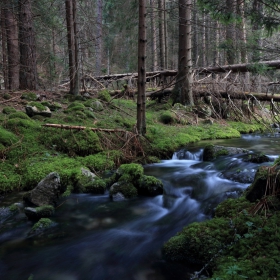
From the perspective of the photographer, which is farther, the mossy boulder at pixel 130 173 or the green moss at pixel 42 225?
the mossy boulder at pixel 130 173

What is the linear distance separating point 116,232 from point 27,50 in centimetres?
982

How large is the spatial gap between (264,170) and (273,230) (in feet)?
3.47

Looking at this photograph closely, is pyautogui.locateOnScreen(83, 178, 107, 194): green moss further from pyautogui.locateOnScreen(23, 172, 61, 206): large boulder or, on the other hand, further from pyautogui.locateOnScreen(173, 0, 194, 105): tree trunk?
pyautogui.locateOnScreen(173, 0, 194, 105): tree trunk

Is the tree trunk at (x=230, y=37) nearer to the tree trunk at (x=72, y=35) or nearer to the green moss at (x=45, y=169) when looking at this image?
the green moss at (x=45, y=169)

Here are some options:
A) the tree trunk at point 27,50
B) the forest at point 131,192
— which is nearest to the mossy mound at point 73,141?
the forest at point 131,192

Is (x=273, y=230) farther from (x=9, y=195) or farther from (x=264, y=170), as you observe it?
(x=9, y=195)

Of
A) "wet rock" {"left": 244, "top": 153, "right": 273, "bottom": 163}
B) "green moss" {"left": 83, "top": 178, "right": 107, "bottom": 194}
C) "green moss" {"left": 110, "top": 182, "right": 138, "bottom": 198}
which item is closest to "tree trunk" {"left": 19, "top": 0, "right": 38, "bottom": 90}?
"green moss" {"left": 83, "top": 178, "right": 107, "bottom": 194}

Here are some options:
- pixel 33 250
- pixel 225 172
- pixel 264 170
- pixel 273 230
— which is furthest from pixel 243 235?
pixel 225 172

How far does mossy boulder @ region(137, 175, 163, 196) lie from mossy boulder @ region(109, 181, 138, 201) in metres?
0.14

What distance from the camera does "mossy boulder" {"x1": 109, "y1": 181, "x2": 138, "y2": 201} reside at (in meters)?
5.23

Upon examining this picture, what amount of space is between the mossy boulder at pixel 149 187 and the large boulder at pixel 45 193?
5.33ft

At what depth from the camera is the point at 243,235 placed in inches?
123

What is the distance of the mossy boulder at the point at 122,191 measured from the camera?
5230mm

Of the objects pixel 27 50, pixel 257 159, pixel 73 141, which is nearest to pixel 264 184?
pixel 257 159
